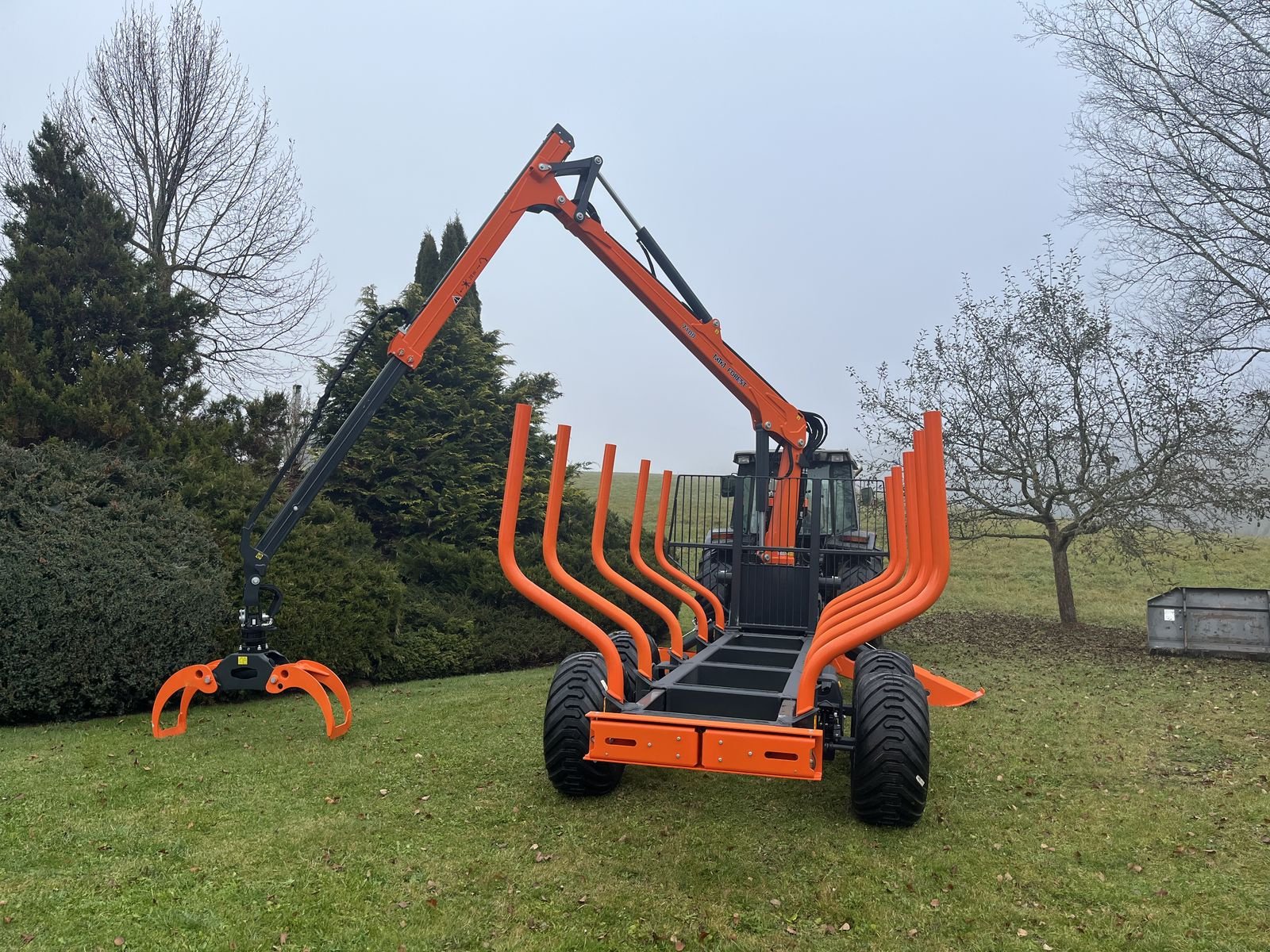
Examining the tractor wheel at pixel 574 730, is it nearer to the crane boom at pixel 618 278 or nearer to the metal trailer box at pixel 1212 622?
the crane boom at pixel 618 278

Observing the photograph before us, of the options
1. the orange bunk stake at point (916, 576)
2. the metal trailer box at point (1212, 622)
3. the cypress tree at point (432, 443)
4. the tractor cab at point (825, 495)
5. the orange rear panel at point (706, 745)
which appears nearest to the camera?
the orange rear panel at point (706, 745)

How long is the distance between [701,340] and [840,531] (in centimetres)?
267

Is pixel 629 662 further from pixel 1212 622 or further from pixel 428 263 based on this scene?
pixel 428 263

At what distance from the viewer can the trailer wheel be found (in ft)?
14.6

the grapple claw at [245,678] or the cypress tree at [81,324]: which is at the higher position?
the cypress tree at [81,324]

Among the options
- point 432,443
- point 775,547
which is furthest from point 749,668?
point 432,443

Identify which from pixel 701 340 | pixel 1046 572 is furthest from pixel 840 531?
pixel 1046 572

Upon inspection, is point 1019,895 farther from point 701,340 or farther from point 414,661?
point 414,661

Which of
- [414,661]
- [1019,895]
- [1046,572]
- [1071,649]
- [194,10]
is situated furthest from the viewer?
[1046,572]

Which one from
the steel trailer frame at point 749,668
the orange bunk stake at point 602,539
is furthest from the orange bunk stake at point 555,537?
the orange bunk stake at point 602,539

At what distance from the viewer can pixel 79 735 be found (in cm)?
581

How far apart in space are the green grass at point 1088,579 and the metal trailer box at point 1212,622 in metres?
1.75

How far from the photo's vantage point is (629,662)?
15.4ft

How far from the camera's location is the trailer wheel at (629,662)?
Result: 446 centimetres
